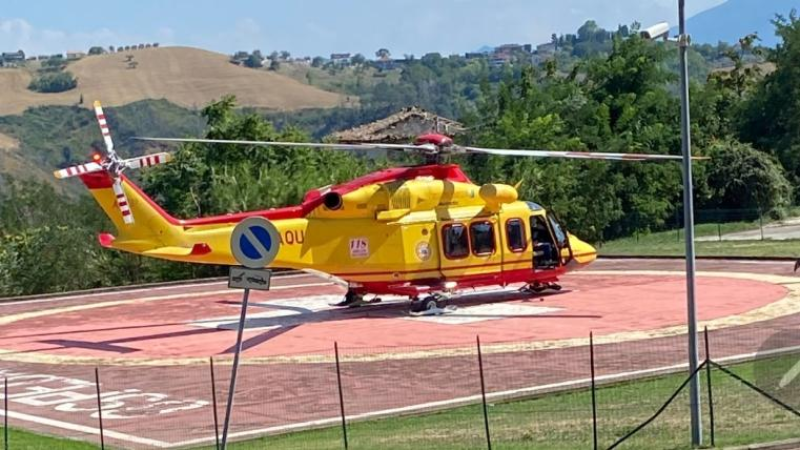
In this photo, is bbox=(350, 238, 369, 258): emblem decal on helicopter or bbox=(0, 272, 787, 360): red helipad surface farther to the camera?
bbox=(350, 238, 369, 258): emblem decal on helicopter

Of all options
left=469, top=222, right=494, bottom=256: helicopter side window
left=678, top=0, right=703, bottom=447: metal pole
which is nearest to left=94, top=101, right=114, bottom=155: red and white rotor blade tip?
left=469, top=222, right=494, bottom=256: helicopter side window

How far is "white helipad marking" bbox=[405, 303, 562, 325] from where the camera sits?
30594mm

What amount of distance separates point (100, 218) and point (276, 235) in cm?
4372

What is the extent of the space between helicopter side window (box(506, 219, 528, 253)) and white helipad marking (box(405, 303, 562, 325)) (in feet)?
4.75

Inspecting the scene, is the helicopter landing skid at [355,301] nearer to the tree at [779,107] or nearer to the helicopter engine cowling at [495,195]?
the helicopter engine cowling at [495,195]

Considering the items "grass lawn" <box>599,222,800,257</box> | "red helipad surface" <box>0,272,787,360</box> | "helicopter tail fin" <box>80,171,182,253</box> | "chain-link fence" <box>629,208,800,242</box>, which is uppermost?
"helicopter tail fin" <box>80,171,182,253</box>

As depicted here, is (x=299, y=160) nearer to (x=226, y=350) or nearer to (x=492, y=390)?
(x=226, y=350)

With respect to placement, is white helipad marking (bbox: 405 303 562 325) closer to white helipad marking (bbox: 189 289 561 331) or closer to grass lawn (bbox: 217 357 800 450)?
white helipad marking (bbox: 189 289 561 331)

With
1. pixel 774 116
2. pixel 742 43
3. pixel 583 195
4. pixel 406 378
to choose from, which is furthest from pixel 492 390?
pixel 742 43

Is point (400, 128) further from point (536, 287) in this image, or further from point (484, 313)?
point (484, 313)

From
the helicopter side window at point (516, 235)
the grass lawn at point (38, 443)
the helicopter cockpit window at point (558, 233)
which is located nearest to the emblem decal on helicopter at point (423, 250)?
the helicopter side window at point (516, 235)

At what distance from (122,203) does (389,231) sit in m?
6.15

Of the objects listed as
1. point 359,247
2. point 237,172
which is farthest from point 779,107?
point 359,247

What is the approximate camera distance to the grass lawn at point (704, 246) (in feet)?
143
